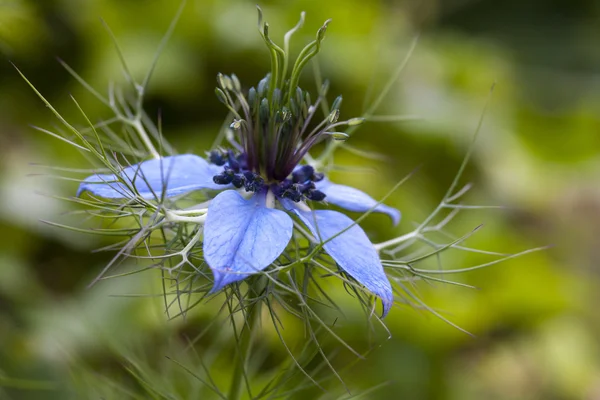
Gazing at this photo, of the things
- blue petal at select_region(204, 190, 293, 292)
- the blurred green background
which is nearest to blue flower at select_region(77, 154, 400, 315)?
blue petal at select_region(204, 190, 293, 292)

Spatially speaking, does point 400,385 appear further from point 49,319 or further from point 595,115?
point 595,115

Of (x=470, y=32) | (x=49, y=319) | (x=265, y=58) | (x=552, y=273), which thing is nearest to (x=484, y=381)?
(x=552, y=273)

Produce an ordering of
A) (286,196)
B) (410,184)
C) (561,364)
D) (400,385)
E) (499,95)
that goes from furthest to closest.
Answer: (499,95)
(410,184)
(561,364)
(400,385)
(286,196)

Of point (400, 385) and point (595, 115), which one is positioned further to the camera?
point (595, 115)

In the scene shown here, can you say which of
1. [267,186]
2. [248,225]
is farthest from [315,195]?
[248,225]

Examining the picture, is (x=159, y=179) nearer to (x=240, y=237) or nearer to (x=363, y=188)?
(x=240, y=237)

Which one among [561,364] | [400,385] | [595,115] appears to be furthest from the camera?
[595,115]

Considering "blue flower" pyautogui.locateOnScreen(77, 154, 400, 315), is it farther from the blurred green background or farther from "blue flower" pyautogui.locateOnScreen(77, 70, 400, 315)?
the blurred green background
